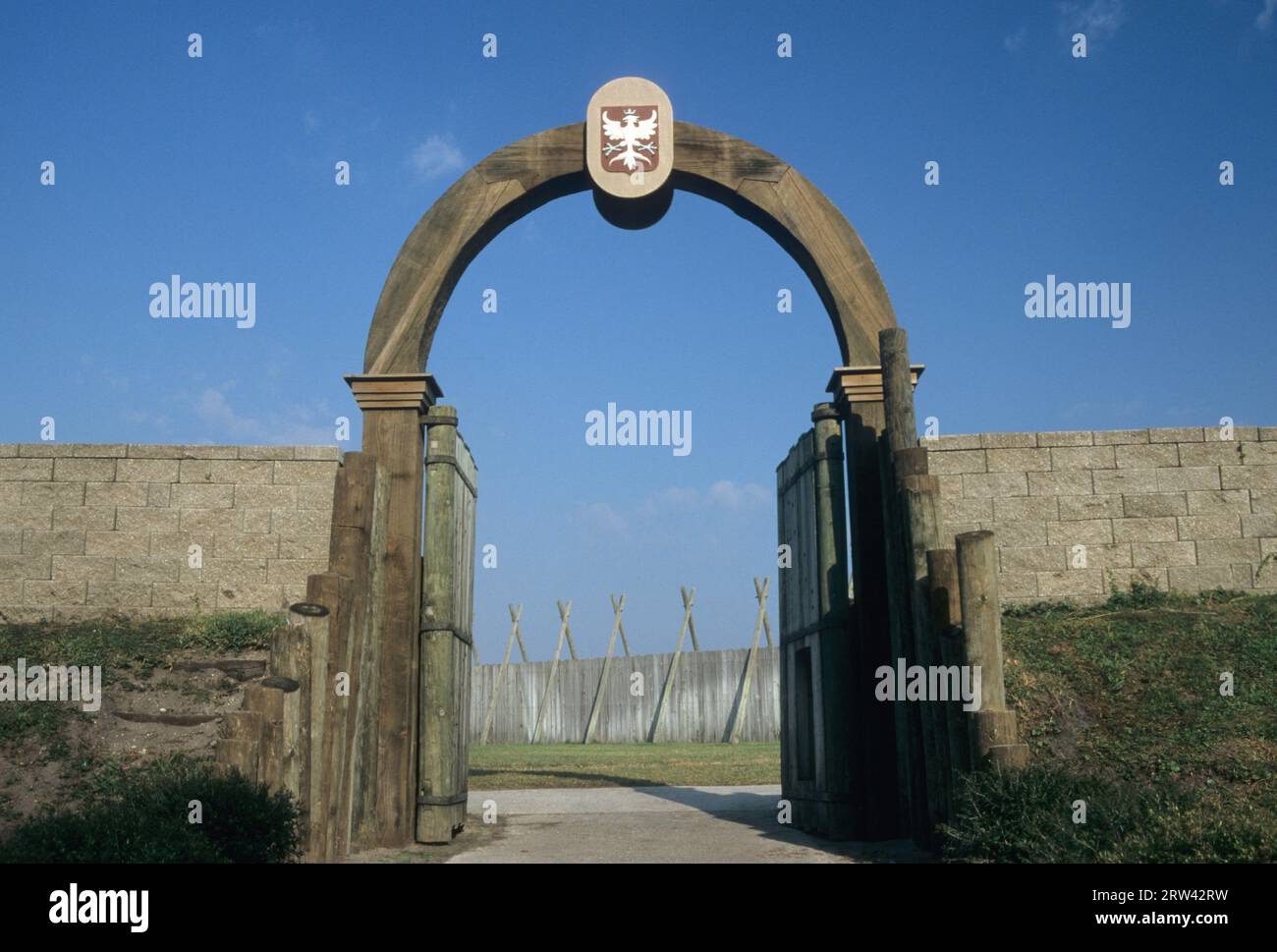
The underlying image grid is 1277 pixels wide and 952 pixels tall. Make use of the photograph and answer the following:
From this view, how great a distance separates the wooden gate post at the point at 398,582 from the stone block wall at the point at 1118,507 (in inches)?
205

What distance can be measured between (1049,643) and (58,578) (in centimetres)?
929

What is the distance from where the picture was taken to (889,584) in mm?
9203

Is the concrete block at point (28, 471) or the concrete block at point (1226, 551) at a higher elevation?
the concrete block at point (28, 471)

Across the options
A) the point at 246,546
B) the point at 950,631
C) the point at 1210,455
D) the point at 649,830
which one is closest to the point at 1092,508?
the point at 1210,455

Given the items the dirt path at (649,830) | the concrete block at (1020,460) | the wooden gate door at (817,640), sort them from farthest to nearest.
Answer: the concrete block at (1020,460) → the wooden gate door at (817,640) → the dirt path at (649,830)

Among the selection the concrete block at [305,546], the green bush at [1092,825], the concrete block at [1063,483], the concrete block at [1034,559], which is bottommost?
the green bush at [1092,825]

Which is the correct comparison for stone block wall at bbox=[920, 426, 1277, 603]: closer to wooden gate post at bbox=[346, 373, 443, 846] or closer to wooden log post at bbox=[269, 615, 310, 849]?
wooden gate post at bbox=[346, 373, 443, 846]

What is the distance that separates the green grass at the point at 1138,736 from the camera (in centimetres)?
630

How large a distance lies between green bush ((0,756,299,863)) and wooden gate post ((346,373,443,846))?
7.31 ft

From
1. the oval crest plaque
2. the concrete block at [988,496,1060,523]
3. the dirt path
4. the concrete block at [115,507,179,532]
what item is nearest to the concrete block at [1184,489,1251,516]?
the concrete block at [988,496,1060,523]

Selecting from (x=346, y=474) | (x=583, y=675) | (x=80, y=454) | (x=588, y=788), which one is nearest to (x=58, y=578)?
(x=80, y=454)

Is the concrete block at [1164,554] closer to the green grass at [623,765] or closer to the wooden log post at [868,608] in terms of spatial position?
the wooden log post at [868,608]

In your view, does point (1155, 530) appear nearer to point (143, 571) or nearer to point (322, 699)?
point (322, 699)

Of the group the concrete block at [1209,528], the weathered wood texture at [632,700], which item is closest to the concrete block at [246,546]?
the concrete block at [1209,528]
